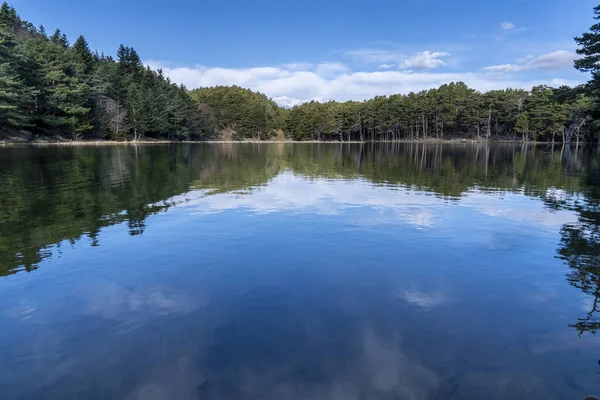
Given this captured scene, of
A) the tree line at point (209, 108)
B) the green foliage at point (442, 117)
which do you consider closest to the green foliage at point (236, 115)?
the tree line at point (209, 108)

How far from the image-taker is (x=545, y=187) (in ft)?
84.6

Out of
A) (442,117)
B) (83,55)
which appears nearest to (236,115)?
(83,55)

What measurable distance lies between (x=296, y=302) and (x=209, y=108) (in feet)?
472

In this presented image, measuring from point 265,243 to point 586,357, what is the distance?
8405 mm

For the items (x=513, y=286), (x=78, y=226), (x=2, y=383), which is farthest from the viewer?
(x=78, y=226)

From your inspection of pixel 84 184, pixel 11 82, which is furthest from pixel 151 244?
pixel 11 82

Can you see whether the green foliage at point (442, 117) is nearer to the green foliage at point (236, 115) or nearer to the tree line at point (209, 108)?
the tree line at point (209, 108)

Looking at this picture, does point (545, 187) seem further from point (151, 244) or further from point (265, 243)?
point (151, 244)

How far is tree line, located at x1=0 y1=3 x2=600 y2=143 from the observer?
207ft

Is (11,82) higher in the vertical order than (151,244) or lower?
higher

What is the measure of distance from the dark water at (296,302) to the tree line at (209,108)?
133 ft

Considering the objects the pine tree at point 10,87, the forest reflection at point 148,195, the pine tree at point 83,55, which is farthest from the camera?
the pine tree at point 83,55

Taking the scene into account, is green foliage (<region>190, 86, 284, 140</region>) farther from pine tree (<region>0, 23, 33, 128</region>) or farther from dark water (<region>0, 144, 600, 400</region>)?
dark water (<region>0, 144, 600, 400</region>)

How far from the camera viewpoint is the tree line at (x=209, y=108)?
207ft
